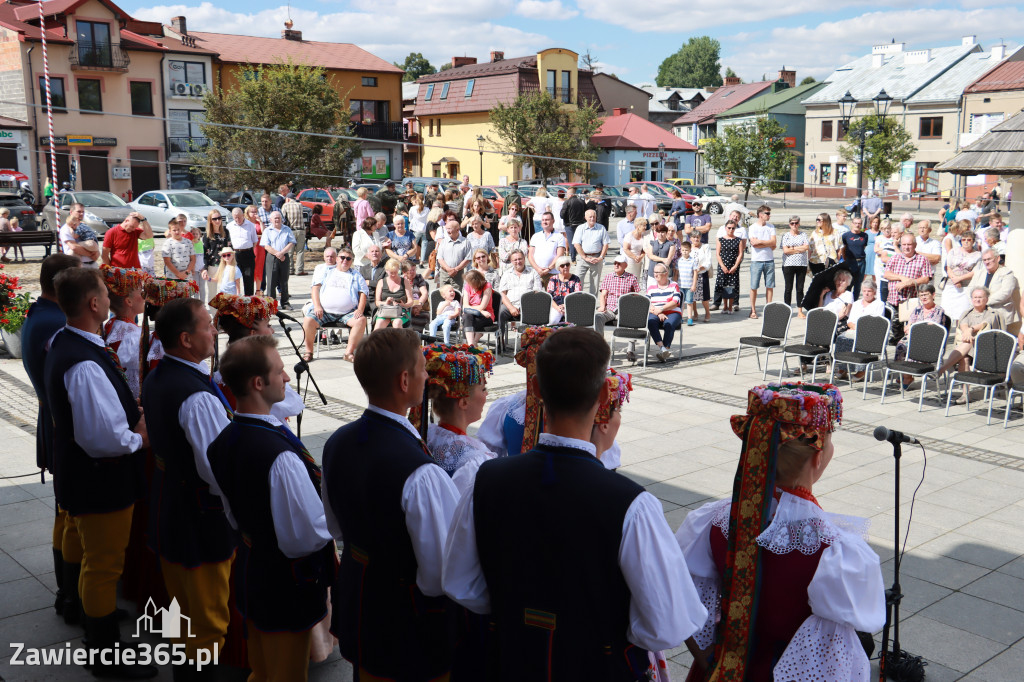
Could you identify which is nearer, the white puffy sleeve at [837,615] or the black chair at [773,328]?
the white puffy sleeve at [837,615]

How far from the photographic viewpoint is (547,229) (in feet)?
47.2

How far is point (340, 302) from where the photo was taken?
39.2 feet

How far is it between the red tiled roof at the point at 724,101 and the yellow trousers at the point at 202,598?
237 feet

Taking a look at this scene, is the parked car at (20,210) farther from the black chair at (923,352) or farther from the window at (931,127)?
the window at (931,127)

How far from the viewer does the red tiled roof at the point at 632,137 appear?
5406 cm

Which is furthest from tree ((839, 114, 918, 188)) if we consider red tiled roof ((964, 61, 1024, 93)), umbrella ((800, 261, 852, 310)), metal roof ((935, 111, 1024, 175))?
umbrella ((800, 261, 852, 310))

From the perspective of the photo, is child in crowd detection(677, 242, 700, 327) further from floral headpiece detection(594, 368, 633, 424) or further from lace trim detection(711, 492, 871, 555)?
lace trim detection(711, 492, 871, 555)

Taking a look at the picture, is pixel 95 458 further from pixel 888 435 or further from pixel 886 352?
pixel 886 352

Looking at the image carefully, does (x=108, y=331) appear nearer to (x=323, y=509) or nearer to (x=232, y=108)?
(x=323, y=509)

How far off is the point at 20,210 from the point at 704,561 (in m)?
26.9

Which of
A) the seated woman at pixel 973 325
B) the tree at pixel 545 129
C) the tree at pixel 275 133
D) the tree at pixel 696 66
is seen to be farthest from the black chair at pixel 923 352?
the tree at pixel 696 66

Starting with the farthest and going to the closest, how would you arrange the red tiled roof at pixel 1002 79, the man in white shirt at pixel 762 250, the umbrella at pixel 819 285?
the red tiled roof at pixel 1002 79 → the man in white shirt at pixel 762 250 → the umbrella at pixel 819 285

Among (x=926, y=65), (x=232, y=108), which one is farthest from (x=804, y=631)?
(x=926, y=65)

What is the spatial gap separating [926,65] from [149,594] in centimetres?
6319
